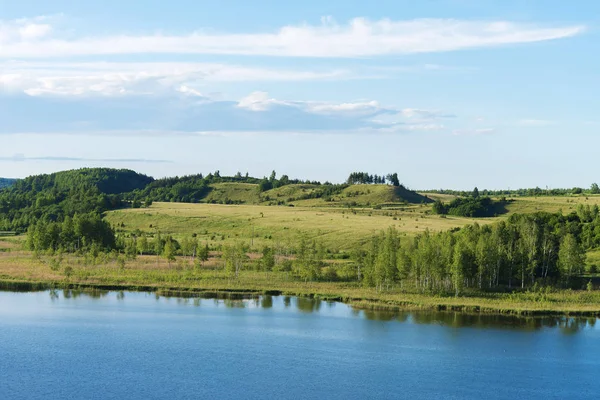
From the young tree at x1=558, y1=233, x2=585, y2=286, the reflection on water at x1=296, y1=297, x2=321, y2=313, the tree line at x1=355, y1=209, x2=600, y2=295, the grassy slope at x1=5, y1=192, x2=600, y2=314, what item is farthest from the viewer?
the young tree at x1=558, y1=233, x2=585, y2=286

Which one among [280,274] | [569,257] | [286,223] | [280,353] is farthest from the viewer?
[286,223]

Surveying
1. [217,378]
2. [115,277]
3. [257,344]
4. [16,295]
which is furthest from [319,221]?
[217,378]

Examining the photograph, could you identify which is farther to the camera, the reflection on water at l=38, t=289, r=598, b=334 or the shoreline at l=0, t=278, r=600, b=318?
the shoreline at l=0, t=278, r=600, b=318

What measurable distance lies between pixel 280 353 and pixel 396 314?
23.0 meters

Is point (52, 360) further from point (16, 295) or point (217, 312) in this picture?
point (16, 295)

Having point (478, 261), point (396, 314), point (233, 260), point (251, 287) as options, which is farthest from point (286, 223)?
point (396, 314)

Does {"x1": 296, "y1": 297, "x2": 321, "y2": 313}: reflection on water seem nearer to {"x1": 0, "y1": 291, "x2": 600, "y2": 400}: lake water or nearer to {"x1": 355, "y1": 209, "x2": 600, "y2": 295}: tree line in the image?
{"x1": 0, "y1": 291, "x2": 600, "y2": 400}: lake water

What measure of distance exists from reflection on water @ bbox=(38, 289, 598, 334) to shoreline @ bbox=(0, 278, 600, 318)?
1.08m

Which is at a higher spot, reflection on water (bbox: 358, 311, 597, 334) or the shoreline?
the shoreline

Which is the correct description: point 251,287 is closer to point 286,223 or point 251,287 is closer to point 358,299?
point 358,299

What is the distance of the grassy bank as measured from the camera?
86.1 m

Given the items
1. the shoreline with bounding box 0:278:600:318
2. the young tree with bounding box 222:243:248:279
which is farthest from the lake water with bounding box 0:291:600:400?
the young tree with bounding box 222:243:248:279

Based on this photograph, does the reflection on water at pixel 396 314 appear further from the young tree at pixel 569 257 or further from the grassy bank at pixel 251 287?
the young tree at pixel 569 257

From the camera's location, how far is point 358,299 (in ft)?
297
